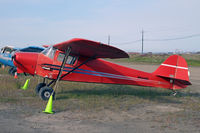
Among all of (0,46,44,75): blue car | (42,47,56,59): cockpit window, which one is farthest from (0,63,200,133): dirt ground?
(0,46,44,75): blue car

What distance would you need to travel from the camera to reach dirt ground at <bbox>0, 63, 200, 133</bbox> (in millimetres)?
4922

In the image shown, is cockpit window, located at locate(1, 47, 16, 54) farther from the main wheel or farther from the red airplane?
the main wheel

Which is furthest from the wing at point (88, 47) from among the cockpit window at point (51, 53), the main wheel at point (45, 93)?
the main wheel at point (45, 93)

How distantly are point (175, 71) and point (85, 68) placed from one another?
13.9 feet

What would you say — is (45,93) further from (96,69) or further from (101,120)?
(101,120)

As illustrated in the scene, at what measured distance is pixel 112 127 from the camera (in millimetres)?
5129

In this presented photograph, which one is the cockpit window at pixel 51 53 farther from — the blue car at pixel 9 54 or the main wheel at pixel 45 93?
the blue car at pixel 9 54

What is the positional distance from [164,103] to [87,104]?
10.3 feet

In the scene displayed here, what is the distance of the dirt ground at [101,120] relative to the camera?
4.92 m

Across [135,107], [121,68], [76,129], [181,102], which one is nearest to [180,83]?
[181,102]

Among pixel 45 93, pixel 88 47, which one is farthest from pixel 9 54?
pixel 88 47

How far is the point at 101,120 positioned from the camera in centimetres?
572

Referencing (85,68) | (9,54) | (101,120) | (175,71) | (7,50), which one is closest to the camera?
(101,120)

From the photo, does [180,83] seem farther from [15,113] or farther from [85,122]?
[15,113]
